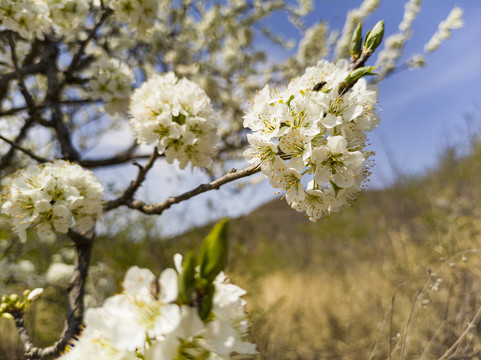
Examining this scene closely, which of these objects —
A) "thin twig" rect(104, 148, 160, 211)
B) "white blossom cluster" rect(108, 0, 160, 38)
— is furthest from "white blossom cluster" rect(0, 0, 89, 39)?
"thin twig" rect(104, 148, 160, 211)

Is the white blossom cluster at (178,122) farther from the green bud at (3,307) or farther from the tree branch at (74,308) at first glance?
the green bud at (3,307)

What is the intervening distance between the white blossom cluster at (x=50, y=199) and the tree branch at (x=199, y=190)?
243 mm

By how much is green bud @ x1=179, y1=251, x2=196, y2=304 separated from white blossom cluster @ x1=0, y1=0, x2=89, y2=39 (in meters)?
1.84

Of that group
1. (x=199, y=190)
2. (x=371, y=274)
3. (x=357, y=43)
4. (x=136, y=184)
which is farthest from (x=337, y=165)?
(x=371, y=274)

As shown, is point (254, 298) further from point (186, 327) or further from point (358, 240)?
point (186, 327)

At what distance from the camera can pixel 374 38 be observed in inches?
47.5

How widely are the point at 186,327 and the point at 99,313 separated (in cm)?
24

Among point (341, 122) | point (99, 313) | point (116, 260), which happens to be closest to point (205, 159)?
point (341, 122)

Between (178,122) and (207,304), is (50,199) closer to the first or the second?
(178,122)

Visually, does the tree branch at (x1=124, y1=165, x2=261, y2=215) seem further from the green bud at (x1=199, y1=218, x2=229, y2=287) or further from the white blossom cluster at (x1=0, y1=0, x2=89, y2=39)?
the white blossom cluster at (x1=0, y1=0, x2=89, y2=39)

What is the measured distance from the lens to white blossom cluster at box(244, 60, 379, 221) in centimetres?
109

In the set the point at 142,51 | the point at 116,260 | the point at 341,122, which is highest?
the point at 142,51

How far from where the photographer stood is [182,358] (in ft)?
2.35

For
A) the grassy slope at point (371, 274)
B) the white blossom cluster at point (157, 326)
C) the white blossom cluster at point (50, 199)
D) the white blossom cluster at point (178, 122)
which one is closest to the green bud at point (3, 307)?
the white blossom cluster at point (50, 199)
